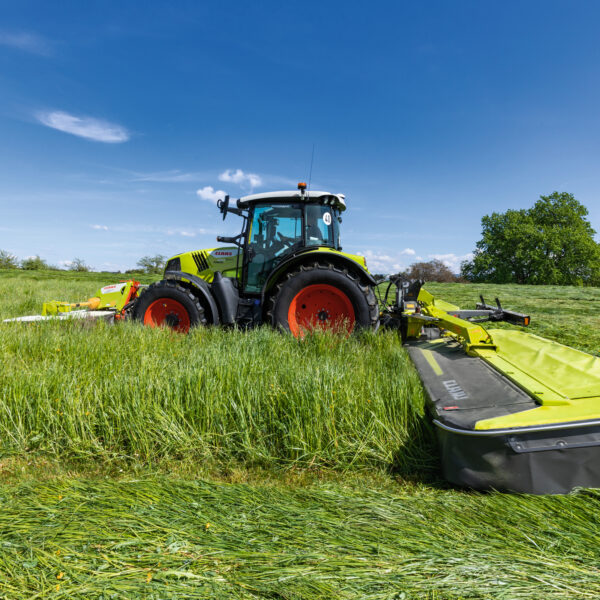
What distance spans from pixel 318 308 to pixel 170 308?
1828mm

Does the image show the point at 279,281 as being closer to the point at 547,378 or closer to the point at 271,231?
the point at 271,231

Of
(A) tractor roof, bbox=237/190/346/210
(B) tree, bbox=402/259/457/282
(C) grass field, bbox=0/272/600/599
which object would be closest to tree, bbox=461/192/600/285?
(B) tree, bbox=402/259/457/282

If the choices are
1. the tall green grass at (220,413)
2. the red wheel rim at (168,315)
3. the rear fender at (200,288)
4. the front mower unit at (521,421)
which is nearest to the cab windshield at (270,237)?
the rear fender at (200,288)

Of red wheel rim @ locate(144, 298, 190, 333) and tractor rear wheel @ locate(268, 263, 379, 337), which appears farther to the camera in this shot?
red wheel rim @ locate(144, 298, 190, 333)

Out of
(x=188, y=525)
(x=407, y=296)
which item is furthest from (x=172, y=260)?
(x=188, y=525)

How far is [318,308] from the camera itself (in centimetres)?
445

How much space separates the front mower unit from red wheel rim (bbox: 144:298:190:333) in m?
2.96

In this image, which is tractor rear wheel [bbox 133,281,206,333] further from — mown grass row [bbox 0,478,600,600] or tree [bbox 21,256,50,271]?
tree [bbox 21,256,50,271]

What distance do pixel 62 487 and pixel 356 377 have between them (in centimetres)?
189

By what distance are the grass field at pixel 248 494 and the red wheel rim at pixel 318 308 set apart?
0.89 m

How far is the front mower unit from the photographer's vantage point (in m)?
1.83

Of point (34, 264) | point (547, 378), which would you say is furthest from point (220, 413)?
point (34, 264)

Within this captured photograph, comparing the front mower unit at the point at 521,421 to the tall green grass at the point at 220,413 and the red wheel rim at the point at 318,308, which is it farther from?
the red wheel rim at the point at 318,308

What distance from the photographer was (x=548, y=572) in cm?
139
